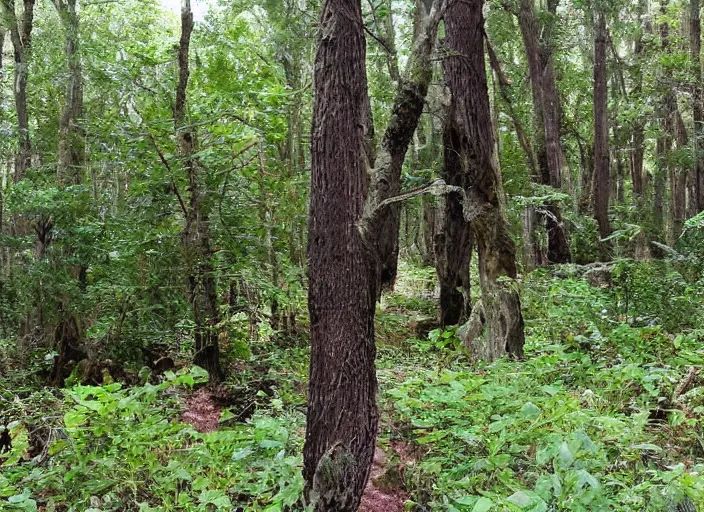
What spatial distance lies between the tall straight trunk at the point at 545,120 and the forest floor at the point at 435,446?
7621mm

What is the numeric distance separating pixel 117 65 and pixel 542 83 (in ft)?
33.2

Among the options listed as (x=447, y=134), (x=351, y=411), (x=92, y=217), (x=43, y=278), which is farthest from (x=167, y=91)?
(x=351, y=411)

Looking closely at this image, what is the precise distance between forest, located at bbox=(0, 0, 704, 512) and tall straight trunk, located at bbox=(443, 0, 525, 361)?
31 millimetres

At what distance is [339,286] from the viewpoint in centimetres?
388

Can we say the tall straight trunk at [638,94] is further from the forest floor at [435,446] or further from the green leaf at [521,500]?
the green leaf at [521,500]

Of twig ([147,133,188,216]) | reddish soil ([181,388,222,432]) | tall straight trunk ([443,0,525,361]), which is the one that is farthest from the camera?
tall straight trunk ([443,0,525,361])

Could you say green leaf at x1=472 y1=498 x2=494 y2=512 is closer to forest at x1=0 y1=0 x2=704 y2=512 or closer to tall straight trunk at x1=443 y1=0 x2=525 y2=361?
forest at x1=0 y1=0 x2=704 y2=512

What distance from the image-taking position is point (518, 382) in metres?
5.59

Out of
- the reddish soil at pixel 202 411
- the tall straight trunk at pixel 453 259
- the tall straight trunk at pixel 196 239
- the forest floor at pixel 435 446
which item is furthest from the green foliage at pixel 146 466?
the tall straight trunk at pixel 453 259

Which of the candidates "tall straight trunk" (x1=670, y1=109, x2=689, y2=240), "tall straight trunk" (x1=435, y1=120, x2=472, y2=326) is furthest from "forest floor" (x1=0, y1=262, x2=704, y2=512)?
"tall straight trunk" (x1=670, y1=109, x2=689, y2=240)

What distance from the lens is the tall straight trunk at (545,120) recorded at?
43.0ft

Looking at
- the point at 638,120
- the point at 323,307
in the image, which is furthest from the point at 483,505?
the point at 638,120

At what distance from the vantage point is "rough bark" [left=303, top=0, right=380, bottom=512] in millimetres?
3865

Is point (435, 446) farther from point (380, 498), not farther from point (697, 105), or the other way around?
point (697, 105)
